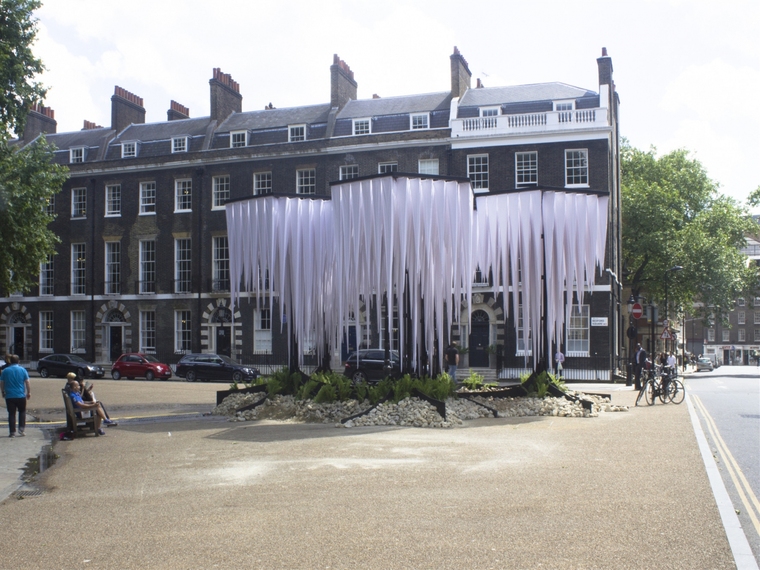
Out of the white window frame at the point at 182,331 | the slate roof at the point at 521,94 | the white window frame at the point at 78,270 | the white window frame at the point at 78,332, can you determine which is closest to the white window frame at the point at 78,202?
the white window frame at the point at 78,270

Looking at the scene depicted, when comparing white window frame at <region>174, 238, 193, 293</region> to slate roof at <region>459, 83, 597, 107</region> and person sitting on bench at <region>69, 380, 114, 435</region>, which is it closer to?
slate roof at <region>459, 83, 597, 107</region>

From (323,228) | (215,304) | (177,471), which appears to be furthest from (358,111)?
(177,471)

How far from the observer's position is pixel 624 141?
59906 millimetres

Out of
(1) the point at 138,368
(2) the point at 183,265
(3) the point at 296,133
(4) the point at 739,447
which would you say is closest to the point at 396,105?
(3) the point at 296,133

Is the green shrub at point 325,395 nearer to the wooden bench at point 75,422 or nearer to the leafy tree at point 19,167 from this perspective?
the wooden bench at point 75,422

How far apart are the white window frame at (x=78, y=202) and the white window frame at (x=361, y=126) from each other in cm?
1763

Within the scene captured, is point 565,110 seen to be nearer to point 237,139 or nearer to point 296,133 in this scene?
point 296,133

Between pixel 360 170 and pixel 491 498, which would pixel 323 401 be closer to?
pixel 491 498

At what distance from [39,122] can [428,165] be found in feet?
93.6

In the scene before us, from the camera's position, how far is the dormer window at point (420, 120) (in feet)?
135

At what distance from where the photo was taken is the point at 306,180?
1661 inches

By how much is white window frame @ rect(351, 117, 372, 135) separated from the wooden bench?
29832 mm

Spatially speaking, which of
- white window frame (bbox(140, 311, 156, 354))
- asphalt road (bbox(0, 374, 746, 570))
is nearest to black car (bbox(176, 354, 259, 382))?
white window frame (bbox(140, 311, 156, 354))

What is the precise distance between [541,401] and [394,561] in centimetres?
1308
